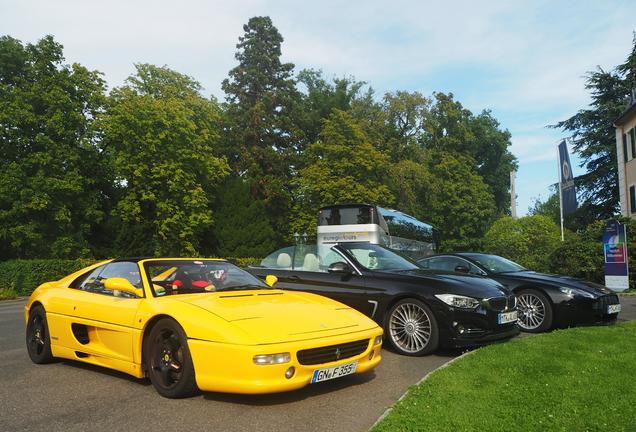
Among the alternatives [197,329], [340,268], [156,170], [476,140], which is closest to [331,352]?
[197,329]

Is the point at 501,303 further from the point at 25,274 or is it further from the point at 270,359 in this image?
the point at 25,274

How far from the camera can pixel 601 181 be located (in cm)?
4100

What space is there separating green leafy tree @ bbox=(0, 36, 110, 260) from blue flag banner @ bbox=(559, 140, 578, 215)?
86.7ft

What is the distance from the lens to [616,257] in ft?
52.5

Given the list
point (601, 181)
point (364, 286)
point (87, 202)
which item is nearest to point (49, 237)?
point (87, 202)

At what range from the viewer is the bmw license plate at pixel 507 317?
691 centimetres

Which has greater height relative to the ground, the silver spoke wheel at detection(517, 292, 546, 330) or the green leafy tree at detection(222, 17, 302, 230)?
the green leafy tree at detection(222, 17, 302, 230)

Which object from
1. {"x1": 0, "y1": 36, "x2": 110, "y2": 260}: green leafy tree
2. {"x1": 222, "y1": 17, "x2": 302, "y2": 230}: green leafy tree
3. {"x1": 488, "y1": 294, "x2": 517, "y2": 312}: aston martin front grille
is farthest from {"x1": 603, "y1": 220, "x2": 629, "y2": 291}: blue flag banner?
{"x1": 222, "y1": 17, "x2": 302, "y2": 230}: green leafy tree

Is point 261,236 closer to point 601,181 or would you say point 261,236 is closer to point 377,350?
point 601,181

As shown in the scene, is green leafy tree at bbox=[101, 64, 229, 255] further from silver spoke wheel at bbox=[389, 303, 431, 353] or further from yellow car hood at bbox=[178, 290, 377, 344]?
yellow car hood at bbox=[178, 290, 377, 344]

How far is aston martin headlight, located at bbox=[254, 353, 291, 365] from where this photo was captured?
422 cm

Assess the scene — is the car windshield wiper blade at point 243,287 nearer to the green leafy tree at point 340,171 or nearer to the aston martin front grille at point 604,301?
the aston martin front grille at point 604,301

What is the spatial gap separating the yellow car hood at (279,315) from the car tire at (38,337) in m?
2.29

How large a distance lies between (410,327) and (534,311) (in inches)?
124
